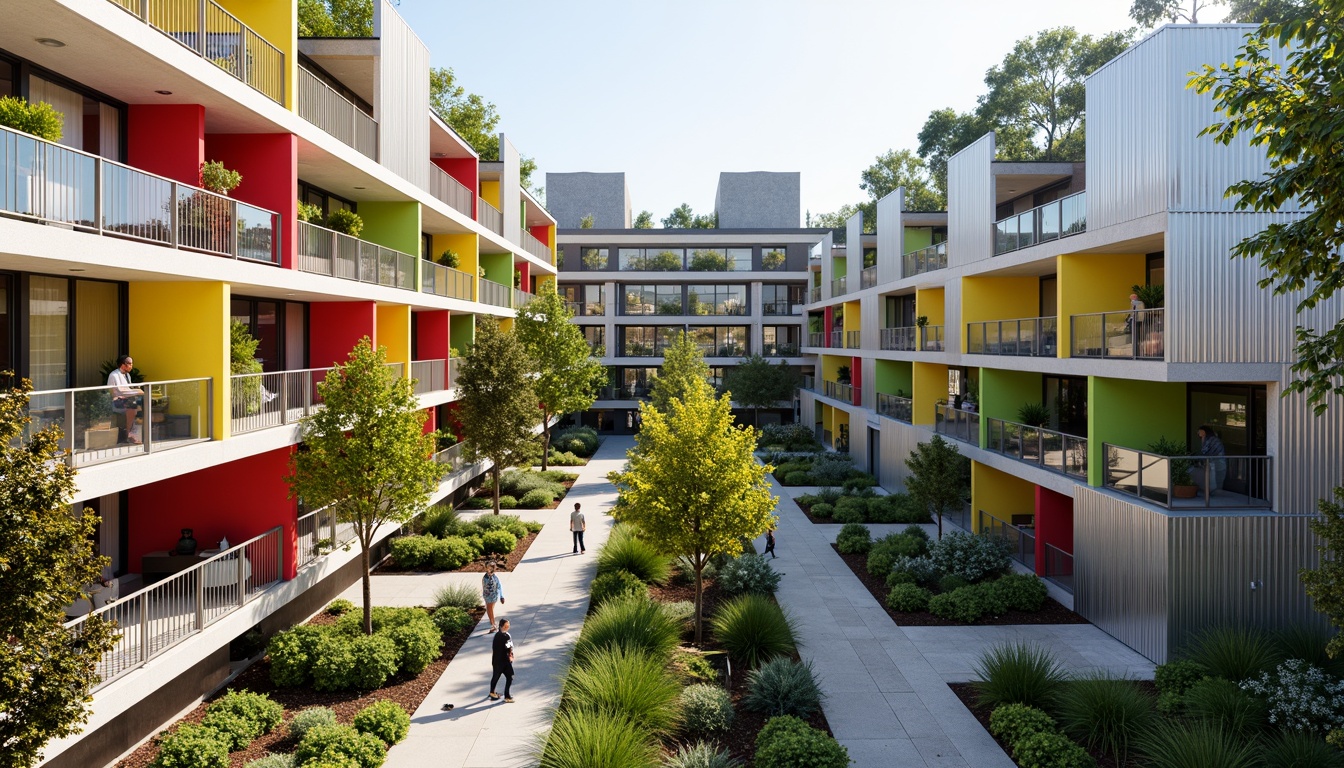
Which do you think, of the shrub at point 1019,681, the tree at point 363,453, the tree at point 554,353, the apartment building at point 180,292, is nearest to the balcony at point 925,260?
the tree at point 554,353

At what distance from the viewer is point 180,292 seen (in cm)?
1354

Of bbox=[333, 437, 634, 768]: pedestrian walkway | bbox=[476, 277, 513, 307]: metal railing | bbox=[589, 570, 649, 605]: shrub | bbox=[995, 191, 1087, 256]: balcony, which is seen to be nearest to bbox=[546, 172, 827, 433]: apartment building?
bbox=[476, 277, 513, 307]: metal railing

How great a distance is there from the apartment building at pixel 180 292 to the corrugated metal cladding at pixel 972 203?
16.2 metres

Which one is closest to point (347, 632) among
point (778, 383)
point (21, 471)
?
point (21, 471)

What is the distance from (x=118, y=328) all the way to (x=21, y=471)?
766 centimetres

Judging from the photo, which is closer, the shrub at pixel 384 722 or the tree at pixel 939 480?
the shrub at pixel 384 722

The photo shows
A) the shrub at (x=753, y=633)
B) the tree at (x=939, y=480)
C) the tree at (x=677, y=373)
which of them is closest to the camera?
the shrub at (x=753, y=633)

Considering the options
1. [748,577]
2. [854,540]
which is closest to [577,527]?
[748,577]

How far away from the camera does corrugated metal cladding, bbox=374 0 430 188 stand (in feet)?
70.4

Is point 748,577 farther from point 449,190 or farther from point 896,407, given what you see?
point 449,190

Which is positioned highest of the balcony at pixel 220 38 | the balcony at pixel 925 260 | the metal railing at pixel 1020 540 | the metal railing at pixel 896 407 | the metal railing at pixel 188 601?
the balcony at pixel 220 38

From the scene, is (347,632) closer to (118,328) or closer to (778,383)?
(118,328)

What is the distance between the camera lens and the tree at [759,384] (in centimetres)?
5050

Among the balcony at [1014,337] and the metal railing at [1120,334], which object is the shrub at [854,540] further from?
the metal railing at [1120,334]
